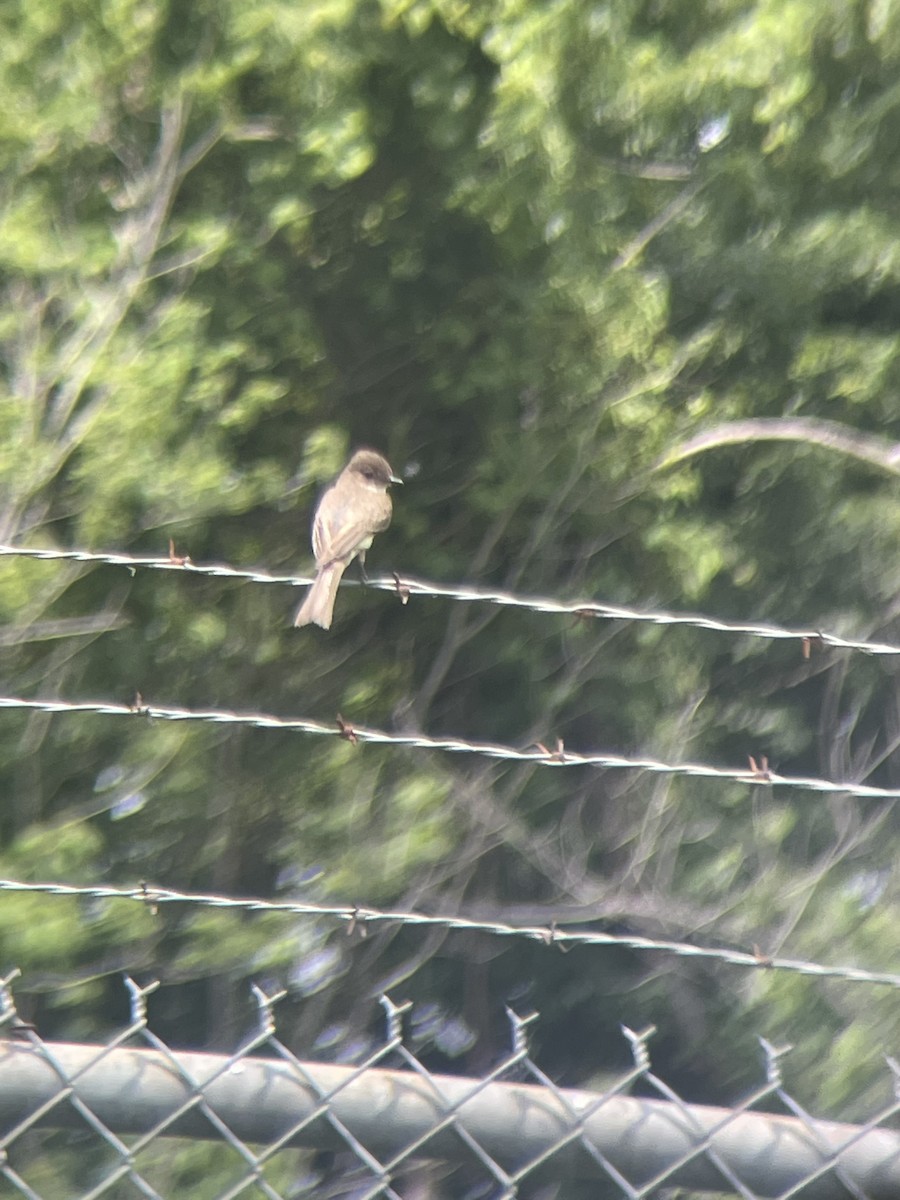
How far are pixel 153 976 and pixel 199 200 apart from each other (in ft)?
13.9

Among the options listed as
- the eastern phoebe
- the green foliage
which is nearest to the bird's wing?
the eastern phoebe

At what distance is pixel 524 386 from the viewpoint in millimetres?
8438

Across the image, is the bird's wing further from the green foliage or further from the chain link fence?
the chain link fence

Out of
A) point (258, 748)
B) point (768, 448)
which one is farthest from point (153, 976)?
point (768, 448)

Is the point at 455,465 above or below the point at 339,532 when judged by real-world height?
above

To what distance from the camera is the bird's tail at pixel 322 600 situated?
19.5 feet

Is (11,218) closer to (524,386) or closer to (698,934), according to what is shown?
(524,386)

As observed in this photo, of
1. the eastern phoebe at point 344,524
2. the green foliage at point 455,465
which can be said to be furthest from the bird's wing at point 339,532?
the green foliage at point 455,465

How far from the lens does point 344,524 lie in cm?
655

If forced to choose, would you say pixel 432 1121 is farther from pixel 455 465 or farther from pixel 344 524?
pixel 455 465

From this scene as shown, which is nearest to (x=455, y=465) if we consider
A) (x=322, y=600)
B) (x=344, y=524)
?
(x=344, y=524)

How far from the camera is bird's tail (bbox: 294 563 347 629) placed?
5938mm

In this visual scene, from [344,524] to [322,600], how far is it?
1.95 ft

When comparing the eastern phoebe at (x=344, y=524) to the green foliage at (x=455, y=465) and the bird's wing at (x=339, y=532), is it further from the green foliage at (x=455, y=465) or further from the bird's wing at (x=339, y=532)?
the green foliage at (x=455, y=465)
